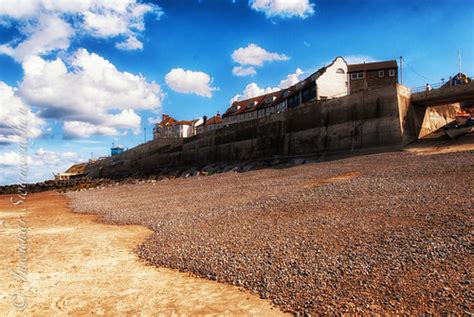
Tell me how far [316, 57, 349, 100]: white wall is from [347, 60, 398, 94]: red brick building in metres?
1.72

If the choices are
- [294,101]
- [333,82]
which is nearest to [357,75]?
[333,82]

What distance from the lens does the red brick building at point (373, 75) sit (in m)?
55.2

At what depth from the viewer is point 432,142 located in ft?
96.0

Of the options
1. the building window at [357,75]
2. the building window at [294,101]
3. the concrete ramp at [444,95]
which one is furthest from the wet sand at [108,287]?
the building window at [357,75]

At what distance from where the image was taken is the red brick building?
55188 millimetres

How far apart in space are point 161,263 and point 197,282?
2197mm

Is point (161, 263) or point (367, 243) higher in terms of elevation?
point (367, 243)

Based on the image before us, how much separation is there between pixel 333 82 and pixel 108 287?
54.0 m

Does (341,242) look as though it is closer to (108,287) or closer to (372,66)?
(108,287)

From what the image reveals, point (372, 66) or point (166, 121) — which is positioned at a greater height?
point (166, 121)

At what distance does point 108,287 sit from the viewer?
27.7ft

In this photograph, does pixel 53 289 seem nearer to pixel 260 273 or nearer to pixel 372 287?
pixel 260 273

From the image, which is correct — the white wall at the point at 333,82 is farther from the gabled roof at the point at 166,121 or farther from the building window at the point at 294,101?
the gabled roof at the point at 166,121

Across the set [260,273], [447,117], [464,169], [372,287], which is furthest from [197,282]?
[447,117]
